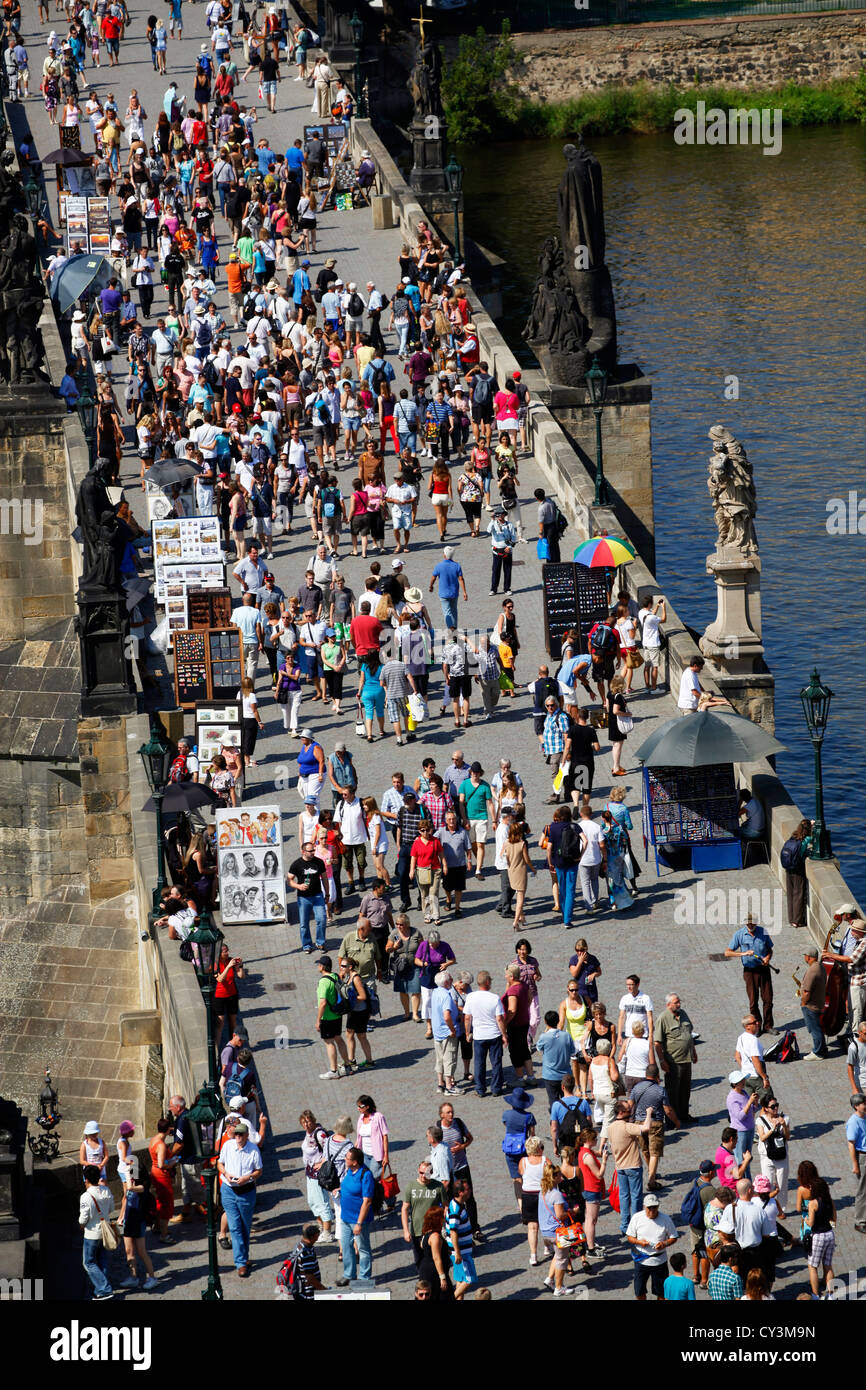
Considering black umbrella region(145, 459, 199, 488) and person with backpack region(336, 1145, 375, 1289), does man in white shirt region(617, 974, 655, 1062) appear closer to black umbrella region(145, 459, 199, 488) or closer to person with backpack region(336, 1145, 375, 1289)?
person with backpack region(336, 1145, 375, 1289)

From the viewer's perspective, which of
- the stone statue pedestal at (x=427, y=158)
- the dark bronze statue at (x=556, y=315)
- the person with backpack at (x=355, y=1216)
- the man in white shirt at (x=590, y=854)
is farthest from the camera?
the stone statue pedestal at (x=427, y=158)

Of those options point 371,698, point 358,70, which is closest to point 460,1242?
point 371,698

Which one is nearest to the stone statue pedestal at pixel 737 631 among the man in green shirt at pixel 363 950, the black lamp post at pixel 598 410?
the black lamp post at pixel 598 410

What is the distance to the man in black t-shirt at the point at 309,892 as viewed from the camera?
102 ft

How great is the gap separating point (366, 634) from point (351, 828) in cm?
536

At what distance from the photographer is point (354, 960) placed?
29469 millimetres

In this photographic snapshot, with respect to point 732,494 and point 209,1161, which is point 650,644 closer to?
point 732,494

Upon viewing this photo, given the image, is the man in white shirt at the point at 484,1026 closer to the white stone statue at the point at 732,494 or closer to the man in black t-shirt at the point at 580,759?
the man in black t-shirt at the point at 580,759

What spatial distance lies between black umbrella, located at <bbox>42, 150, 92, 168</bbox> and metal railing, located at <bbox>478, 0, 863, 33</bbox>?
127 feet

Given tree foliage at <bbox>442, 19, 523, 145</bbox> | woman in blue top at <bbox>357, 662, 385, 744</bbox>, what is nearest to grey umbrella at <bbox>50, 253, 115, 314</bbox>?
woman in blue top at <bbox>357, 662, 385, 744</bbox>

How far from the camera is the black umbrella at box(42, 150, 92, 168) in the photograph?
6219 centimetres

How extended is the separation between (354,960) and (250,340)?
75.0 ft

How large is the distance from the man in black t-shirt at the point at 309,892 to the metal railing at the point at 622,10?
70846mm
